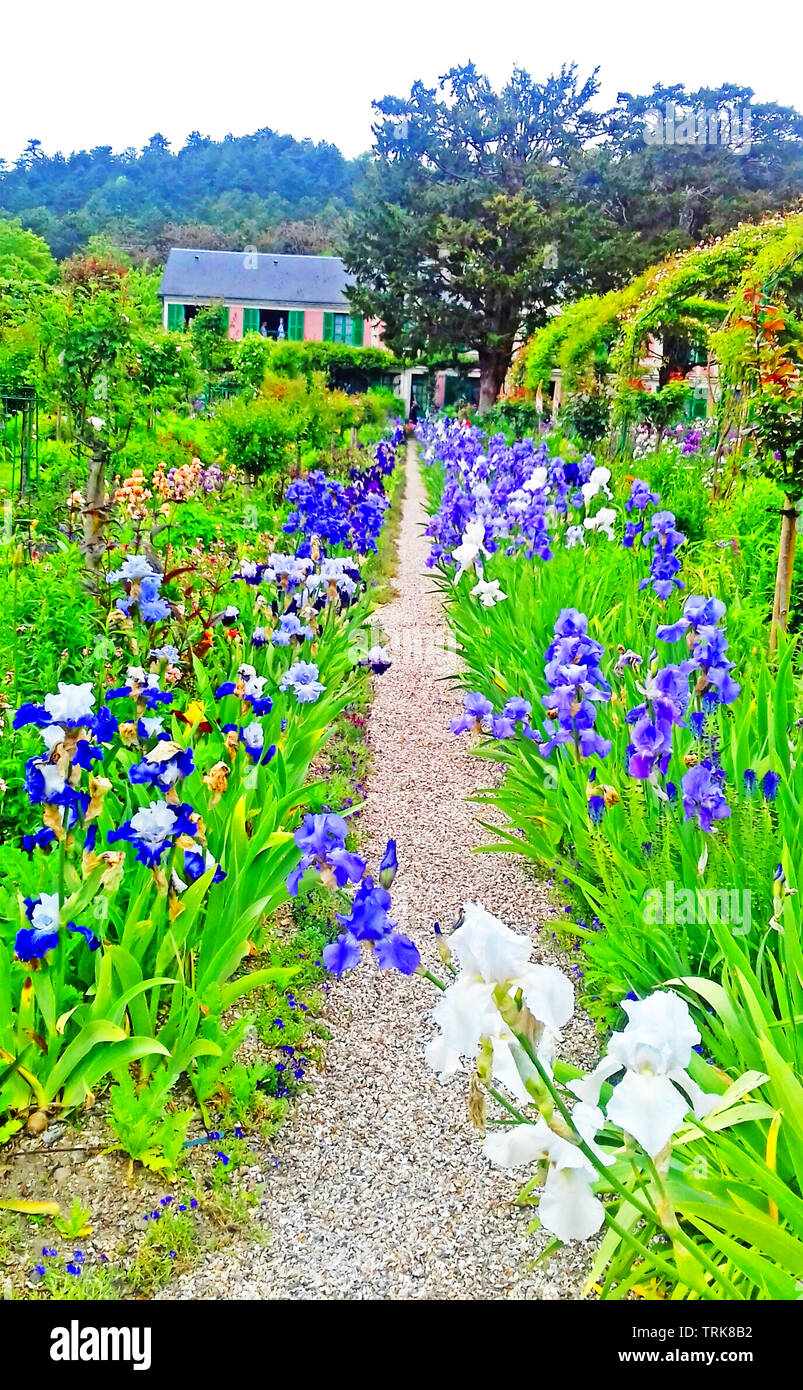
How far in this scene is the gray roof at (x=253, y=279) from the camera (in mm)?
40438

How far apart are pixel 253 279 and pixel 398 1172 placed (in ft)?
143

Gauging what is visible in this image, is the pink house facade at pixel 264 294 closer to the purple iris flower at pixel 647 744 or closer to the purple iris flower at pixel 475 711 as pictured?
the purple iris flower at pixel 475 711

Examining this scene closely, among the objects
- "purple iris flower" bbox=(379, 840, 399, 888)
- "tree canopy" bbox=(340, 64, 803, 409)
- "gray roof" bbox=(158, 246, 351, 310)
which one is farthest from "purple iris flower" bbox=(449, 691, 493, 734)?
"gray roof" bbox=(158, 246, 351, 310)

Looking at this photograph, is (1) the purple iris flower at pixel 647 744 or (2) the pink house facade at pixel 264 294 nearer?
(1) the purple iris flower at pixel 647 744

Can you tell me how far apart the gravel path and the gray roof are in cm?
4109

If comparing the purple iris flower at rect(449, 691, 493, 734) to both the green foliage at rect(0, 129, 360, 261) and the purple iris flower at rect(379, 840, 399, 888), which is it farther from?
the green foliage at rect(0, 129, 360, 261)

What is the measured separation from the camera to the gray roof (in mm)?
40438

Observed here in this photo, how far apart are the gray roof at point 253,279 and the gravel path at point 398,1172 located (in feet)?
135

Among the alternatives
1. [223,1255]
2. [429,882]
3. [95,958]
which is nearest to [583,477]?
[429,882]

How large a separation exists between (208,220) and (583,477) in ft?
159

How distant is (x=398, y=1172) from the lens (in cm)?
209

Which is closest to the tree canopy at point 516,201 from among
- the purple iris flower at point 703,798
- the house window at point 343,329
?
the house window at point 343,329

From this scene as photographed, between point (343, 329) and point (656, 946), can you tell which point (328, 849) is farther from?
point (343, 329)

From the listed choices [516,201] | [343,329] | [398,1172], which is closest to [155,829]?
[398,1172]
